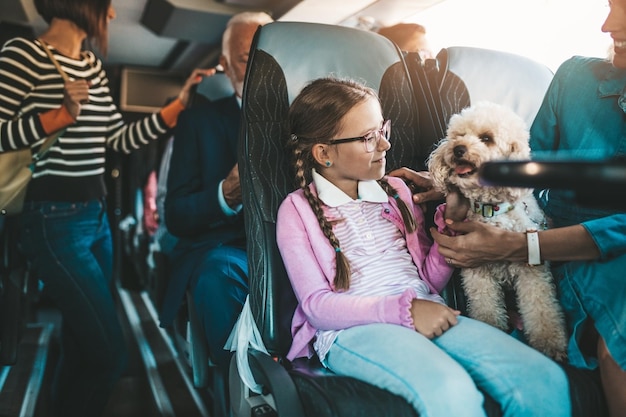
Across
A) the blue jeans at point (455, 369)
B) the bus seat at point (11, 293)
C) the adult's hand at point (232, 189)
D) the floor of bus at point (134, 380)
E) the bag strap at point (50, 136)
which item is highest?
the bag strap at point (50, 136)

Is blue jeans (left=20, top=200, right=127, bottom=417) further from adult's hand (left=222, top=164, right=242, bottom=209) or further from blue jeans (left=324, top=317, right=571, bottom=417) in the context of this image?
blue jeans (left=324, top=317, right=571, bottom=417)

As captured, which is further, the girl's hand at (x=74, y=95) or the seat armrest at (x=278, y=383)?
the girl's hand at (x=74, y=95)

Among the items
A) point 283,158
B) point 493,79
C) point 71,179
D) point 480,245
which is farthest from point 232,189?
point 493,79

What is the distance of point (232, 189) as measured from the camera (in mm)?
1767

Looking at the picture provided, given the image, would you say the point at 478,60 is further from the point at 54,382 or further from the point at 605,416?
the point at 54,382

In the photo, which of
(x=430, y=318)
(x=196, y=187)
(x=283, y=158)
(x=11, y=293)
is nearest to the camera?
(x=430, y=318)

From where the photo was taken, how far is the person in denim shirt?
3.70 ft

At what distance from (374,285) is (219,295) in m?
0.63

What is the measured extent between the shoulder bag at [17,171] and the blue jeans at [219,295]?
0.67 meters

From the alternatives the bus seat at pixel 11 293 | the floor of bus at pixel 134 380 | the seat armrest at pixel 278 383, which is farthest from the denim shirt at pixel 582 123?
the bus seat at pixel 11 293

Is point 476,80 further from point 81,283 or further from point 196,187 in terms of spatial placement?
Answer: point 81,283

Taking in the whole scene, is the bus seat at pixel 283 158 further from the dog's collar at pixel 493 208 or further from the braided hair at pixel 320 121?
the dog's collar at pixel 493 208

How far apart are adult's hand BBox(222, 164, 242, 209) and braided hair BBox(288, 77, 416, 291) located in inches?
14.9

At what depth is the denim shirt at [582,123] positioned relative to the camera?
1.32 meters
